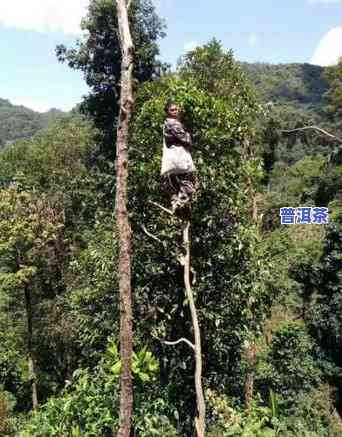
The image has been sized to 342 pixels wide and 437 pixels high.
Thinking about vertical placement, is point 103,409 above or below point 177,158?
below

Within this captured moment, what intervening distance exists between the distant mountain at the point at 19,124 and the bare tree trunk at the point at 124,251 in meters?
76.0

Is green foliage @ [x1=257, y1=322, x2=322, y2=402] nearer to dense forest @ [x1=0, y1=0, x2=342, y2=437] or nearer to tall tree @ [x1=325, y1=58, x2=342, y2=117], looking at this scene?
dense forest @ [x1=0, y1=0, x2=342, y2=437]

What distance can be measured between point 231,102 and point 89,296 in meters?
3.20

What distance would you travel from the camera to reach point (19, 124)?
9731 centimetres

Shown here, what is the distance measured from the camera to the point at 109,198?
12773 mm

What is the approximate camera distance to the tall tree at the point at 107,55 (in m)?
12.8

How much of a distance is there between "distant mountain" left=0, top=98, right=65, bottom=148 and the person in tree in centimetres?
7568

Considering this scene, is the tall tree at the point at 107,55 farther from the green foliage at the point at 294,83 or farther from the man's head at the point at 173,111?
the green foliage at the point at 294,83

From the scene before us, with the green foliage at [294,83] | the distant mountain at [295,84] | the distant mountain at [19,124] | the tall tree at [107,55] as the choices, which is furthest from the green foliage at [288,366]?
the distant mountain at [19,124]

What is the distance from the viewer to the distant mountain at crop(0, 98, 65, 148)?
282 feet

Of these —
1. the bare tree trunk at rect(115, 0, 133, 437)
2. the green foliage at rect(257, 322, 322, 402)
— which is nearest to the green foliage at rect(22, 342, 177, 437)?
the bare tree trunk at rect(115, 0, 133, 437)

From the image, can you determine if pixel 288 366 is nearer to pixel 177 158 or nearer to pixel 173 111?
pixel 177 158

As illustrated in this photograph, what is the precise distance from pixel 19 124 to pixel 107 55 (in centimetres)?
9002

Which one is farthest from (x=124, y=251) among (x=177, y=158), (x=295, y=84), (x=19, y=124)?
(x=19, y=124)
